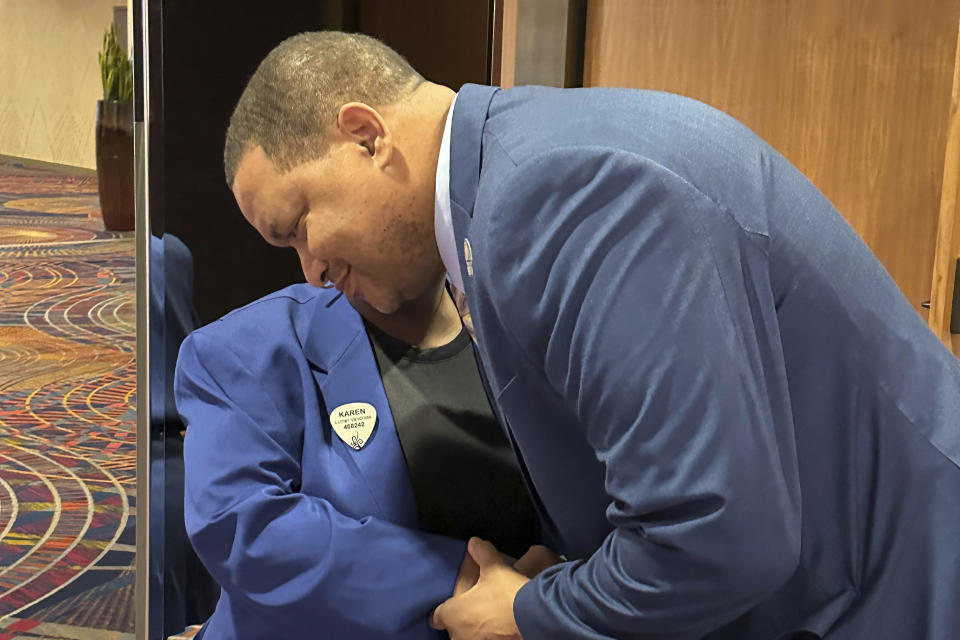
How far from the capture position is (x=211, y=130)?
1.60 meters

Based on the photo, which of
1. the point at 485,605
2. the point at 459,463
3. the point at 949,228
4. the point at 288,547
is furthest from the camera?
the point at 949,228

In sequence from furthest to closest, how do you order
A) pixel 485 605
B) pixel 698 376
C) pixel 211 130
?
1. pixel 211 130
2. pixel 485 605
3. pixel 698 376

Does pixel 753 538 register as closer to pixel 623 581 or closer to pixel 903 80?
pixel 623 581

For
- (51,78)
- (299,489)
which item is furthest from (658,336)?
(51,78)

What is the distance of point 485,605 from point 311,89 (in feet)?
2.05

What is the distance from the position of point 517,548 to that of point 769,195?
0.71 meters

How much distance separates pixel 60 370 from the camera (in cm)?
164

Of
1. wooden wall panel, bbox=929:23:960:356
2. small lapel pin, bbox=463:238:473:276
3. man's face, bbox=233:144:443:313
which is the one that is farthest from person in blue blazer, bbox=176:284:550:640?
wooden wall panel, bbox=929:23:960:356

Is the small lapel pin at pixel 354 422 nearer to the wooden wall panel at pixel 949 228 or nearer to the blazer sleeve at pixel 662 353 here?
the blazer sleeve at pixel 662 353

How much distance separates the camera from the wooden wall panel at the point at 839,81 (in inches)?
103

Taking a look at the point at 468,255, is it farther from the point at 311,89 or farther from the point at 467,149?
the point at 311,89

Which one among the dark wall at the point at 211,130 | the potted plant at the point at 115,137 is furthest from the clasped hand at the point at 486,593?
the potted plant at the point at 115,137

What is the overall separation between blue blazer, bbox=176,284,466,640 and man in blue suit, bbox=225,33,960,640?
23 centimetres

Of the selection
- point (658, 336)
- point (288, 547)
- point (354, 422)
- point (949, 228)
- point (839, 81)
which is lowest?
point (288, 547)
